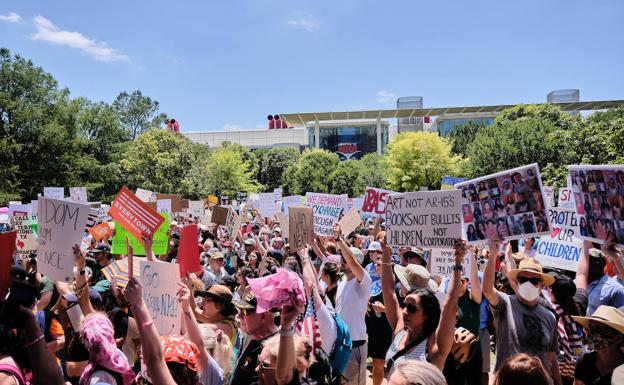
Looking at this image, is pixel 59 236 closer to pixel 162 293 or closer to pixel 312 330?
pixel 162 293

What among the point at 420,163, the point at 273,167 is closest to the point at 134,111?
the point at 273,167

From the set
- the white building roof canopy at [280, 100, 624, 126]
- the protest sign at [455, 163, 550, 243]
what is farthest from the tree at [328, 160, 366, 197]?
the protest sign at [455, 163, 550, 243]

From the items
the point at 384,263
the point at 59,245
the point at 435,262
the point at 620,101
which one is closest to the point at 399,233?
the point at 384,263

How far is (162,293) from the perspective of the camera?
12.9 ft

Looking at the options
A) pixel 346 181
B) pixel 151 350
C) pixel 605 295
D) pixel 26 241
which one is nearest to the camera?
pixel 151 350

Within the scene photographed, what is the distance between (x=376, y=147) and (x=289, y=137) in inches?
704

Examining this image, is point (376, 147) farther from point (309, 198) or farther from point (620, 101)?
point (309, 198)

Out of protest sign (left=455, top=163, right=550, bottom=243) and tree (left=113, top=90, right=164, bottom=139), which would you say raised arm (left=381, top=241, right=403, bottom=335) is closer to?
protest sign (left=455, top=163, right=550, bottom=243)

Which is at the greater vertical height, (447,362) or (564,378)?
(447,362)

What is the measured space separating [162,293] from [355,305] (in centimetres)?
216

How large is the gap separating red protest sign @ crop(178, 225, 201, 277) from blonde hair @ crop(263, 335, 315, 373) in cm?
202

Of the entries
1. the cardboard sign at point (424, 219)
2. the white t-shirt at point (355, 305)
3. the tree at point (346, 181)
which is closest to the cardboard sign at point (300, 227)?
the white t-shirt at point (355, 305)

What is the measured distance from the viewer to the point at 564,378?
434cm

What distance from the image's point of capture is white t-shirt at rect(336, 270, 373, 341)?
517cm
